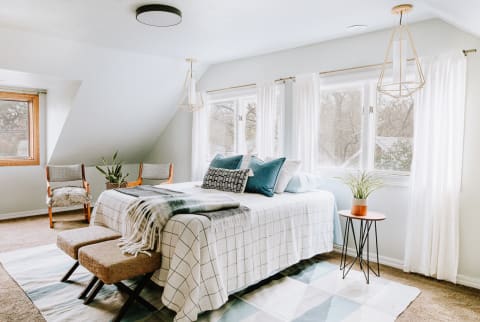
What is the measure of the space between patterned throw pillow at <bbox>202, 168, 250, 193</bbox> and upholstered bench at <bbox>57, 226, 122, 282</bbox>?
3.83 ft

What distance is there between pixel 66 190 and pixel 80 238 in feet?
8.41

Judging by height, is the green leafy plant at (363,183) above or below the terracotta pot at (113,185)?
above

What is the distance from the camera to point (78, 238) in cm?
269

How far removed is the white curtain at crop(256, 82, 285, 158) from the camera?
421cm

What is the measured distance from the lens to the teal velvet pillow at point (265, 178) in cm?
334

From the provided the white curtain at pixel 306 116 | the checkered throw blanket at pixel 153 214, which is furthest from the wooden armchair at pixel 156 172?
the checkered throw blanket at pixel 153 214

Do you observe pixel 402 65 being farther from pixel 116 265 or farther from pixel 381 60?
pixel 116 265

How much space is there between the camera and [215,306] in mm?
2287

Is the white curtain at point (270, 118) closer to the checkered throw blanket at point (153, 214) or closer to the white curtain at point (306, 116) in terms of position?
the white curtain at point (306, 116)

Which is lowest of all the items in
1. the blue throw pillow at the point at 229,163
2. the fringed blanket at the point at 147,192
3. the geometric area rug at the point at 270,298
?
the geometric area rug at the point at 270,298

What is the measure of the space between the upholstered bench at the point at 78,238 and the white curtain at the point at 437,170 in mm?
2746

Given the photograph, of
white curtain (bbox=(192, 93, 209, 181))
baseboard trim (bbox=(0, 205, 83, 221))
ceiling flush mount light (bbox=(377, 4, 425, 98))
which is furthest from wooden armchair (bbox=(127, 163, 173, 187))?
ceiling flush mount light (bbox=(377, 4, 425, 98))

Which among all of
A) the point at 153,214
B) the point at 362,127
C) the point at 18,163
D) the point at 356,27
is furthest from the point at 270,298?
the point at 18,163

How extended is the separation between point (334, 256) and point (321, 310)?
128 centimetres
